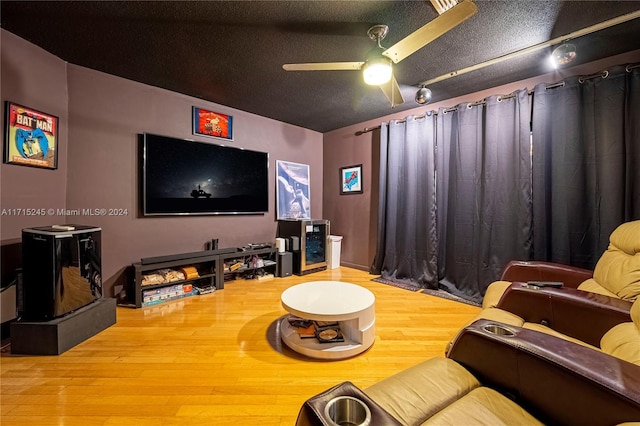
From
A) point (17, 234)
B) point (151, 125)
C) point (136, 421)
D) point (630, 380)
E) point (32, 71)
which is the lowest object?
point (136, 421)

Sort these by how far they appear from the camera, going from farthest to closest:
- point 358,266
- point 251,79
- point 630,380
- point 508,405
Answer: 1. point 358,266
2. point 251,79
3. point 508,405
4. point 630,380

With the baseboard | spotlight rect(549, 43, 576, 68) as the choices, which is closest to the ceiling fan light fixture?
spotlight rect(549, 43, 576, 68)

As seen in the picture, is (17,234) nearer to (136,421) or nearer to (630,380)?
(136,421)

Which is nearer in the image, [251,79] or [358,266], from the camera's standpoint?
[251,79]

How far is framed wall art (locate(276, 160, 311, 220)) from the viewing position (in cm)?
408

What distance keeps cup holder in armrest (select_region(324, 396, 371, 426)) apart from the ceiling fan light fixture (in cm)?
197

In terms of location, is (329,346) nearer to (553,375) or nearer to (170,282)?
(553,375)

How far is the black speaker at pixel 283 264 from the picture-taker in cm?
369

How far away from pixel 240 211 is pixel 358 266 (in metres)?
2.05

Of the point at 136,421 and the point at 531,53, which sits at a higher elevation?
the point at 531,53

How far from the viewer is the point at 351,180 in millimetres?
4258

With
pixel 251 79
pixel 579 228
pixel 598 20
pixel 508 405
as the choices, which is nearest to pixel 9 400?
pixel 508 405

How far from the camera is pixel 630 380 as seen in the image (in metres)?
0.70

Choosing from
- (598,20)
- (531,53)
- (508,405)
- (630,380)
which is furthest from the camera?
(531,53)
